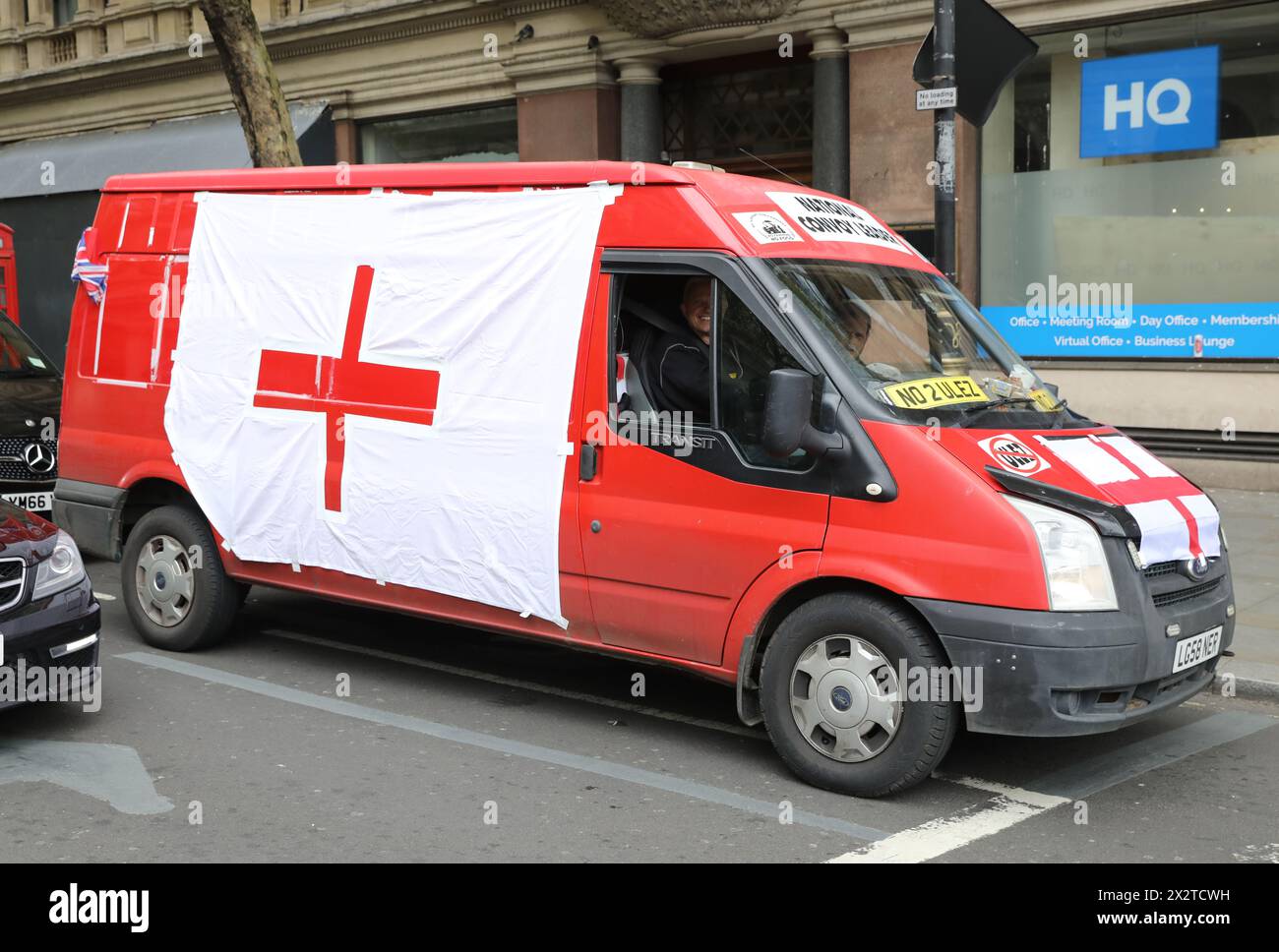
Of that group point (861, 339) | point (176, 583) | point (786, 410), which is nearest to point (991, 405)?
point (861, 339)

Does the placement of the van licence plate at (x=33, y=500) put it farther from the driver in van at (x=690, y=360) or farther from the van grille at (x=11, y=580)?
the driver in van at (x=690, y=360)

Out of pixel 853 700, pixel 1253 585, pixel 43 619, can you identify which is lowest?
pixel 1253 585

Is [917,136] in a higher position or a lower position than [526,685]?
higher

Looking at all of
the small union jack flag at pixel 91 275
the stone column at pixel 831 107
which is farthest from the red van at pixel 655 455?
the stone column at pixel 831 107

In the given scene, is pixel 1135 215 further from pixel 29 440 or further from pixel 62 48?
pixel 62 48

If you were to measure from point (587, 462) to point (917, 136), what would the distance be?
8.68m

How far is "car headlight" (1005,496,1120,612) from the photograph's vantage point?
16.8 ft

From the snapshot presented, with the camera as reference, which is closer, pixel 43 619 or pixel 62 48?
pixel 43 619

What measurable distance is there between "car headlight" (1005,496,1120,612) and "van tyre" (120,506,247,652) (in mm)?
4434

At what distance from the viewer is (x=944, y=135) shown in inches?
326

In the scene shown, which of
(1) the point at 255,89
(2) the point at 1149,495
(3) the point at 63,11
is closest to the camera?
(2) the point at 1149,495

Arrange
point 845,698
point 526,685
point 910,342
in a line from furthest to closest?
point 526,685, point 910,342, point 845,698

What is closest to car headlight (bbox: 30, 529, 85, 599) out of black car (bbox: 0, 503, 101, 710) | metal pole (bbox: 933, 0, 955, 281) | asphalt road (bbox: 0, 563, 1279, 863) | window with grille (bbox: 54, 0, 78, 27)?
black car (bbox: 0, 503, 101, 710)

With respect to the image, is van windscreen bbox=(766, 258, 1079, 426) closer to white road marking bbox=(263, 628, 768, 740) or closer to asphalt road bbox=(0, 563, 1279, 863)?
asphalt road bbox=(0, 563, 1279, 863)
